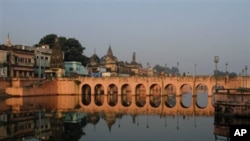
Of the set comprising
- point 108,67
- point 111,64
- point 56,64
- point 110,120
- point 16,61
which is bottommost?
point 110,120

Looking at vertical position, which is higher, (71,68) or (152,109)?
(71,68)

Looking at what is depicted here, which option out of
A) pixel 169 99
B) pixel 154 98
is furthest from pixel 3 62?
pixel 169 99

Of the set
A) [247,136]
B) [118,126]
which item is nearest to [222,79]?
[118,126]

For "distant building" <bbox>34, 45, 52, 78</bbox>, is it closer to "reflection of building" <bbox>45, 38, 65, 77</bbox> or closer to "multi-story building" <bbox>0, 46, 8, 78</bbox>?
"reflection of building" <bbox>45, 38, 65, 77</bbox>

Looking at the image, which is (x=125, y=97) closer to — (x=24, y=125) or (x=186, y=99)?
(x=186, y=99)

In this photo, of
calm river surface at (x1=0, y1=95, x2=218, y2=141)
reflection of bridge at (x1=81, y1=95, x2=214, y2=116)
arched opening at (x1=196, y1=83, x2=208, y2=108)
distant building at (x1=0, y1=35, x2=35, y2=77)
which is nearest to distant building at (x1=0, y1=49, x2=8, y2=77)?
distant building at (x1=0, y1=35, x2=35, y2=77)

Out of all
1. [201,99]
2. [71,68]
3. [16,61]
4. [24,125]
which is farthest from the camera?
[71,68]

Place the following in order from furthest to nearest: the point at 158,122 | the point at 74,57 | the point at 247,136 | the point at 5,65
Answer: the point at 74,57
the point at 5,65
the point at 158,122
the point at 247,136

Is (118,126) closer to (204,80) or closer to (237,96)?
(237,96)

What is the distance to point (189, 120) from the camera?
3472 cm

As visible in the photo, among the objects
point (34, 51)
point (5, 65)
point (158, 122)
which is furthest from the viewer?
point (34, 51)

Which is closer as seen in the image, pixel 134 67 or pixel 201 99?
pixel 201 99

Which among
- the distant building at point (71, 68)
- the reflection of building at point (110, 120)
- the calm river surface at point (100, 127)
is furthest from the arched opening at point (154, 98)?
the distant building at point (71, 68)

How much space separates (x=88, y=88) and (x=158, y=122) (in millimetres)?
45929
